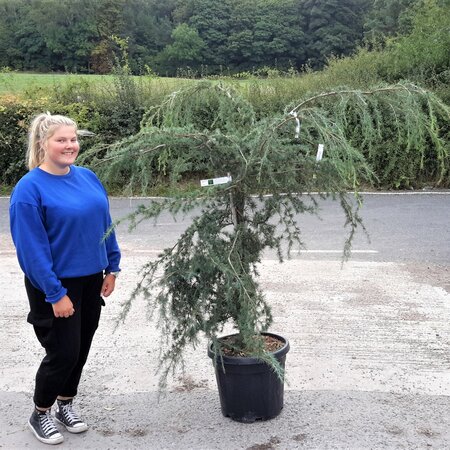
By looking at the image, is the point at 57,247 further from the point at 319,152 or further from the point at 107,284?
the point at 319,152

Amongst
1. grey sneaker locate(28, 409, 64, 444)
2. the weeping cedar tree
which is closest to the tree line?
the weeping cedar tree

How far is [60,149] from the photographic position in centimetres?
339

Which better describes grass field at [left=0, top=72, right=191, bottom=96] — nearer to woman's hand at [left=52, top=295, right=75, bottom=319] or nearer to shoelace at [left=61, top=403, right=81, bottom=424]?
shoelace at [left=61, top=403, right=81, bottom=424]

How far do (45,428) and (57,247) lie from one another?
1167mm

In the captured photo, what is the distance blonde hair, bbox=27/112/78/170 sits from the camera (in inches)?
136

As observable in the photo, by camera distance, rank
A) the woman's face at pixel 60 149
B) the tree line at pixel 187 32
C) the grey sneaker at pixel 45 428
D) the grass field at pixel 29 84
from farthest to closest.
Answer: the tree line at pixel 187 32 < the grass field at pixel 29 84 < the grey sneaker at pixel 45 428 < the woman's face at pixel 60 149

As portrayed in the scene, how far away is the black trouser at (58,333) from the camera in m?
3.46

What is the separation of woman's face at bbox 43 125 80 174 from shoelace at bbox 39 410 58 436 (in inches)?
60.6

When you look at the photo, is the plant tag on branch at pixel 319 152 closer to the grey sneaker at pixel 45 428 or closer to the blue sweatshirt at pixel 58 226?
the blue sweatshirt at pixel 58 226

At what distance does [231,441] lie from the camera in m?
3.60

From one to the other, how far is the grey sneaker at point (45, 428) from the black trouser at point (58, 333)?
0.32 ft

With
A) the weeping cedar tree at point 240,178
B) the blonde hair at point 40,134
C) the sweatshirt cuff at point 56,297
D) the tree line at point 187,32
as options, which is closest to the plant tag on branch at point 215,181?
the weeping cedar tree at point 240,178

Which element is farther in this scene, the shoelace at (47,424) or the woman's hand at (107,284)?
the woman's hand at (107,284)

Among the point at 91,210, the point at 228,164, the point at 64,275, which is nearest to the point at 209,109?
the point at 228,164
